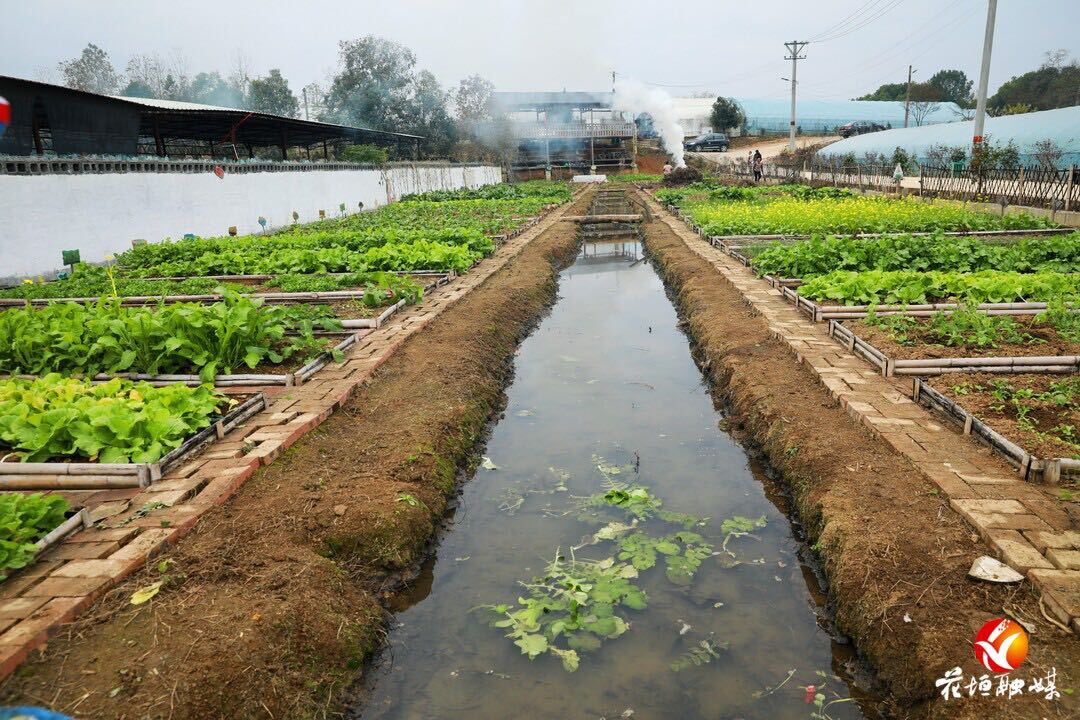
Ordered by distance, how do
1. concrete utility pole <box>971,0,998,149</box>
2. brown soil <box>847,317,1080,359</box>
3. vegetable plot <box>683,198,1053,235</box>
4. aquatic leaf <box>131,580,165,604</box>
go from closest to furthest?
aquatic leaf <box>131,580,165,604</box>
brown soil <box>847,317,1080,359</box>
vegetable plot <box>683,198,1053,235</box>
concrete utility pole <box>971,0,998,149</box>

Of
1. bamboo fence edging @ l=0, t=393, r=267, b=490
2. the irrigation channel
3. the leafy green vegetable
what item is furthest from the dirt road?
the leafy green vegetable

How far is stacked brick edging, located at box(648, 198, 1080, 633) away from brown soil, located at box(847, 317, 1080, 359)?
1.29 feet

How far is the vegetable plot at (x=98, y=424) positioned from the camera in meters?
5.22

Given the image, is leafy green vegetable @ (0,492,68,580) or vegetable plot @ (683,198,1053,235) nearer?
leafy green vegetable @ (0,492,68,580)

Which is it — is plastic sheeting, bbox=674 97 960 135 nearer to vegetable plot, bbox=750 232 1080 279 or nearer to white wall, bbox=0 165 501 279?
white wall, bbox=0 165 501 279

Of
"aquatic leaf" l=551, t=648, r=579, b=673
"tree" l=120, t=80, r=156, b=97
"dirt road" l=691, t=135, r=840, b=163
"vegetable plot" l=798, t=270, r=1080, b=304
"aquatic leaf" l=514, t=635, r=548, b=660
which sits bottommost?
"aquatic leaf" l=551, t=648, r=579, b=673

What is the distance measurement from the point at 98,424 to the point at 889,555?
5.55 meters

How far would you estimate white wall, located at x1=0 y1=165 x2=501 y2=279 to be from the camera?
44.9 ft

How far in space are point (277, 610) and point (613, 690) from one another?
187cm

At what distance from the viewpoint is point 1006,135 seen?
3172 cm

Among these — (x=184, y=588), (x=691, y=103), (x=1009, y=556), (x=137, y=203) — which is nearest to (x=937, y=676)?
(x=1009, y=556)

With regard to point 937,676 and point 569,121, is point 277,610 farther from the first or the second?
point 569,121

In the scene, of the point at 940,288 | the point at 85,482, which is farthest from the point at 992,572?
the point at 940,288

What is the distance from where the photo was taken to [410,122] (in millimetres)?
50844
